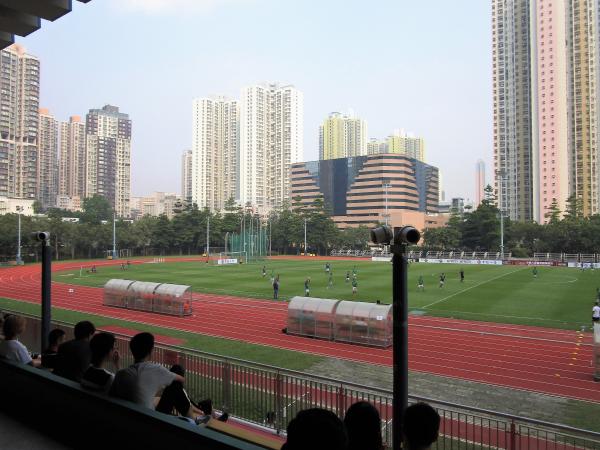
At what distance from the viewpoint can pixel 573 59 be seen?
402 ft

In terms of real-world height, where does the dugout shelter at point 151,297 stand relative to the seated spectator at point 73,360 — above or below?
below

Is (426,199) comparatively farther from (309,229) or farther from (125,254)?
(125,254)

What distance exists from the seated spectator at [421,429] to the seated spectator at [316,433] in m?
0.78

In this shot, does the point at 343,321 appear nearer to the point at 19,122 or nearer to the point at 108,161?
the point at 19,122

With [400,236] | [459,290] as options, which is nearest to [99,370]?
[400,236]

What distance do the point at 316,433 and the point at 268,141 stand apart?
620 ft

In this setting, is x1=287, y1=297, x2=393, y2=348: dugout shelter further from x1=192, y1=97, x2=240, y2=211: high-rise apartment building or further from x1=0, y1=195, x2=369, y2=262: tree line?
x1=192, y1=97, x2=240, y2=211: high-rise apartment building

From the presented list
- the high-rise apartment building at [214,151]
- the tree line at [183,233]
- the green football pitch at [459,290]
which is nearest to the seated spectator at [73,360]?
the green football pitch at [459,290]

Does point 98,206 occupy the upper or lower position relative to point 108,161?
lower

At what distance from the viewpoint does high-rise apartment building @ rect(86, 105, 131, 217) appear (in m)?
169

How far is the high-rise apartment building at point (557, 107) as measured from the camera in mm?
120250

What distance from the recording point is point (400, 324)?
4.85 m

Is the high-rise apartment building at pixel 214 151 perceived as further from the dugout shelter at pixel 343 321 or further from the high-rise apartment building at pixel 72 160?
the dugout shelter at pixel 343 321

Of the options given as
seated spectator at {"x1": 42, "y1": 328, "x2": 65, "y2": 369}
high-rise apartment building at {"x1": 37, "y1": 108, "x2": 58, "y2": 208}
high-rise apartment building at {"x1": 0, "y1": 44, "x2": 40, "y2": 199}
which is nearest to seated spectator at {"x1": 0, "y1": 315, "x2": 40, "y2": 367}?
seated spectator at {"x1": 42, "y1": 328, "x2": 65, "y2": 369}
